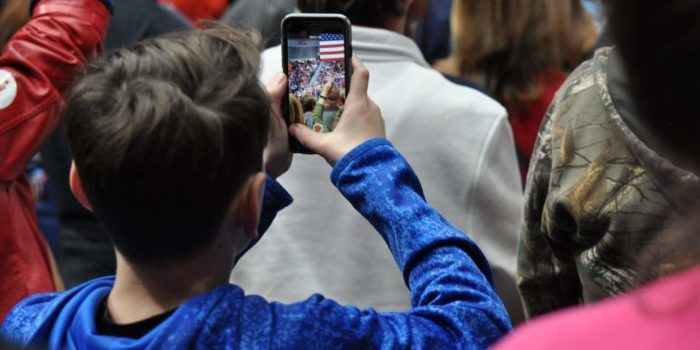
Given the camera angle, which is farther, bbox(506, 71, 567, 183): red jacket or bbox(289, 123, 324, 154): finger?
bbox(506, 71, 567, 183): red jacket

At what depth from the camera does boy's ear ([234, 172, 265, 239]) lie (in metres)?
1.47

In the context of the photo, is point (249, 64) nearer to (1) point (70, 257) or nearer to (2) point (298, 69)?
(2) point (298, 69)

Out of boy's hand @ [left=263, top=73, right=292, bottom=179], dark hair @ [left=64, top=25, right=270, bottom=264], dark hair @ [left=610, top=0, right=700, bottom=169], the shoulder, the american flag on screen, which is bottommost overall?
the shoulder

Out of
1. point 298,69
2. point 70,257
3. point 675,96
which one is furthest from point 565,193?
point 70,257

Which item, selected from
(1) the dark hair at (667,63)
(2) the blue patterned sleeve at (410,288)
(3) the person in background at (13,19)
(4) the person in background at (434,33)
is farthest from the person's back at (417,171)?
(4) the person in background at (434,33)

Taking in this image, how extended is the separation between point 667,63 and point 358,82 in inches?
33.7

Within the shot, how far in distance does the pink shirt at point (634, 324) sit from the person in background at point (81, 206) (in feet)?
8.38

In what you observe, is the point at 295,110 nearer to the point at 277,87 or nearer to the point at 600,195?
the point at 277,87

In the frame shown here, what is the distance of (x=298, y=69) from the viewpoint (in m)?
1.99

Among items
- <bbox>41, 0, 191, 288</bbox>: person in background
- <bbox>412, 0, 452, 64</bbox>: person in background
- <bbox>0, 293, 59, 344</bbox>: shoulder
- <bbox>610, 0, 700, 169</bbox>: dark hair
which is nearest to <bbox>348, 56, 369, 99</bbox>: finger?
<bbox>0, 293, 59, 344</bbox>: shoulder

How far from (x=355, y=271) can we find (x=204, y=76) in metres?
1.06

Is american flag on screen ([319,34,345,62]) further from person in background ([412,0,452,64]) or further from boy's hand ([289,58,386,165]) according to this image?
person in background ([412,0,452,64])

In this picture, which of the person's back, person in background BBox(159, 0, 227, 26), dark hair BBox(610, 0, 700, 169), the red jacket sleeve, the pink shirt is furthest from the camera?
person in background BBox(159, 0, 227, 26)

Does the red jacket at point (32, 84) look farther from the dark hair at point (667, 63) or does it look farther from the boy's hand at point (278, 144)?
the dark hair at point (667, 63)
